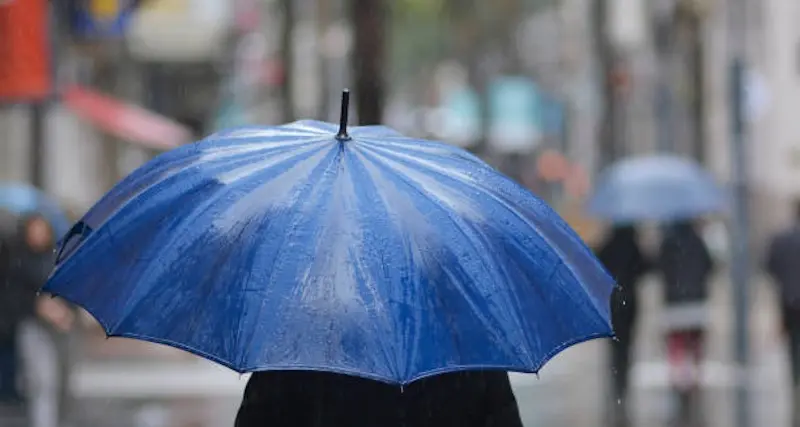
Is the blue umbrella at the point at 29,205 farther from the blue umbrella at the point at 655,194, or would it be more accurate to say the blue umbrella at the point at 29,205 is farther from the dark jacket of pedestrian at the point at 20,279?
the blue umbrella at the point at 655,194

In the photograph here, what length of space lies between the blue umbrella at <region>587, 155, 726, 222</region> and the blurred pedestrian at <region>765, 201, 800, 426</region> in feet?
3.95

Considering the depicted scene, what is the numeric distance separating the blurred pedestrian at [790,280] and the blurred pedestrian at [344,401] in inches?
395

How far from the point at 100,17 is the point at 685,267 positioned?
8037 millimetres

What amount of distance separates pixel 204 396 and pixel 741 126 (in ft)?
27.8

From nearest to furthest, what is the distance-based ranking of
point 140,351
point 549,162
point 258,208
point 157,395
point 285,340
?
1. point 285,340
2. point 258,208
3. point 157,395
4. point 140,351
5. point 549,162

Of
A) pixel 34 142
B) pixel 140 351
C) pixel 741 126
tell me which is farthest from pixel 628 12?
pixel 741 126

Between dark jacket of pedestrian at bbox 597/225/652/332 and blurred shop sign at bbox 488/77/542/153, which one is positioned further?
blurred shop sign at bbox 488/77/542/153

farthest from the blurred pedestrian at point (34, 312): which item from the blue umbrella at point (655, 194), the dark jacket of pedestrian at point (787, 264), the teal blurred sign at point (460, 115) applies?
the teal blurred sign at point (460, 115)

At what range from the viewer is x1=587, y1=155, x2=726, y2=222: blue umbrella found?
52.3ft

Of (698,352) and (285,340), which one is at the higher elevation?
(285,340)

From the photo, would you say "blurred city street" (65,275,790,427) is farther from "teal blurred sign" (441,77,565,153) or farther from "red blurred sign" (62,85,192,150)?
"teal blurred sign" (441,77,565,153)

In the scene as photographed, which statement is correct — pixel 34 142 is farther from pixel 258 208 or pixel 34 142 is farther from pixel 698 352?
pixel 258 208

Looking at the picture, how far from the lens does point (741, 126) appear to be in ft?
41.3

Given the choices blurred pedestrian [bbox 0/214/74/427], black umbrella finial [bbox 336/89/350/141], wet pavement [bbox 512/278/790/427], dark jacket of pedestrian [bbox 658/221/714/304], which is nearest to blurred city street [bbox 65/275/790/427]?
wet pavement [bbox 512/278/790/427]
